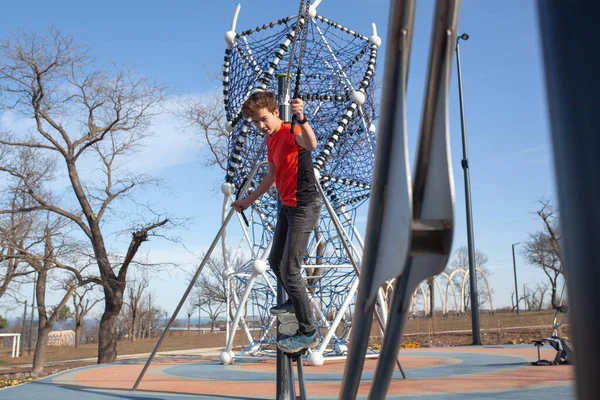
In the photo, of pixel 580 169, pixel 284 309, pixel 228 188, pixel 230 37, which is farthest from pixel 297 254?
pixel 230 37

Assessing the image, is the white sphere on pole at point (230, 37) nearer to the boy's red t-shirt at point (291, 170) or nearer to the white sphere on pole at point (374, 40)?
the white sphere on pole at point (374, 40)

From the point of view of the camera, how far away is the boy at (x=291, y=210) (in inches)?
139

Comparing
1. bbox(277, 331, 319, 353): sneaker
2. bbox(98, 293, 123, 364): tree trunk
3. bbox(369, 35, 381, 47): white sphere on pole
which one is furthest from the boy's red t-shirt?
bbox(98, 293, 123, 364): tree trunk

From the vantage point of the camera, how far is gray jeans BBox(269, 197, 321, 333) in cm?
352

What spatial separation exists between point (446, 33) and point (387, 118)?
199mm

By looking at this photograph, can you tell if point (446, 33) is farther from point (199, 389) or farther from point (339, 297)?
point (339, 297)

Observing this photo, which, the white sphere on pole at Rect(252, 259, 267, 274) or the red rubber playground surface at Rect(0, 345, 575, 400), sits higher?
the white sphere on pole at Rect(252, 259, 267, 274)

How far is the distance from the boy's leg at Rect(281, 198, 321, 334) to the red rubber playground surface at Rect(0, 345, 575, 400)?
1.58 m

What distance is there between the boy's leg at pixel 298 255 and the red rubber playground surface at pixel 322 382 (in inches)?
62.3

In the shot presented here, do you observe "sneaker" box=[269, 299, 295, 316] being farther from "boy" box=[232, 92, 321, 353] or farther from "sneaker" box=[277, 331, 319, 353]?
"sneaker" box=[277, 331, 319, 353]

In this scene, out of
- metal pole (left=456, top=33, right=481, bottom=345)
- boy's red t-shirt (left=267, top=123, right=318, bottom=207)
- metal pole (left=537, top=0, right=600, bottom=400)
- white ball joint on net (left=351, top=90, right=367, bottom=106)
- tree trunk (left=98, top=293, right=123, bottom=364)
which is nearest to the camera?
metal pole (left=537, top=0, right=600, bottom=400)

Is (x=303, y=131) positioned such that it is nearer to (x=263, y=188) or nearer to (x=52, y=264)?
(x=263, y=188)

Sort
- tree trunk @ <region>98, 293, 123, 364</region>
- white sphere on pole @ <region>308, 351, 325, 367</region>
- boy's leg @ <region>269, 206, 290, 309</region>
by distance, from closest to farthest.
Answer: boy's leg @ <region>269, 206, 290, 309</region>, white sphere on pole @ <region>308, 351, 325, 367</region>, tree trunk @ <region>98, 293, 123, 364</region>

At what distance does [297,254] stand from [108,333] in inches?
568
